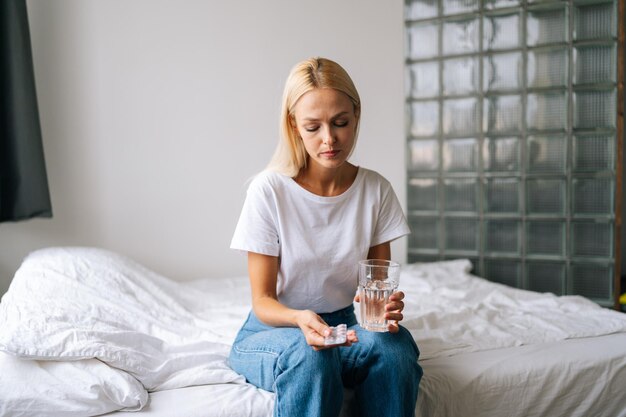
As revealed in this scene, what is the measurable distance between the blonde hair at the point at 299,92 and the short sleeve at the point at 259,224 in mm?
82

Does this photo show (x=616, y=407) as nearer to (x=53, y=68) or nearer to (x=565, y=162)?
(x=565, y=162)

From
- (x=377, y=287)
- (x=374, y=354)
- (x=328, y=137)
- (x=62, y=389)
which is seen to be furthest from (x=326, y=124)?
(x=62, y=389)

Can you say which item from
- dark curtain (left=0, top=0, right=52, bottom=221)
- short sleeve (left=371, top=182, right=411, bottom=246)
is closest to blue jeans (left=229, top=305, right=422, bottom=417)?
short sleeve (left=371, top=182, right=411, bottom=246)

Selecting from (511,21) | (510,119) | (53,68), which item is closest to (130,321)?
(53,68)

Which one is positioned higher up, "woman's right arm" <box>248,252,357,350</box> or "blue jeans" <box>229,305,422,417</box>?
"woman's right arm" <box>248,252,357,350</box>

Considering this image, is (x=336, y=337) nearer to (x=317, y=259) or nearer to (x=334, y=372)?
(x=334, y=372)

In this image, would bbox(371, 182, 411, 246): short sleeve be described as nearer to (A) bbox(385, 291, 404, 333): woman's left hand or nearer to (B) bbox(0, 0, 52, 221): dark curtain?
(A) bbox(385, 291, 404, 333): woman's left hand

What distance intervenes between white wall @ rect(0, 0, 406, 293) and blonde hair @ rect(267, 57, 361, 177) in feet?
4.78

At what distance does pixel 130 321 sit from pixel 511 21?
212 centimetres

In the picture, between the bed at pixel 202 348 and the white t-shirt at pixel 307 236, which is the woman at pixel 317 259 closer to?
the white t-shirt at pixel 307 236

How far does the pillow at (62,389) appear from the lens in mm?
1335

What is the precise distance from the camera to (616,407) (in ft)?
5.73

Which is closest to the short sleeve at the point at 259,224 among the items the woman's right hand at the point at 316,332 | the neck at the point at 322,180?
the neck at the point at 322,180

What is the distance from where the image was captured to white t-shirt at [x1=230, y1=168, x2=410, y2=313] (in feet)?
5.00
